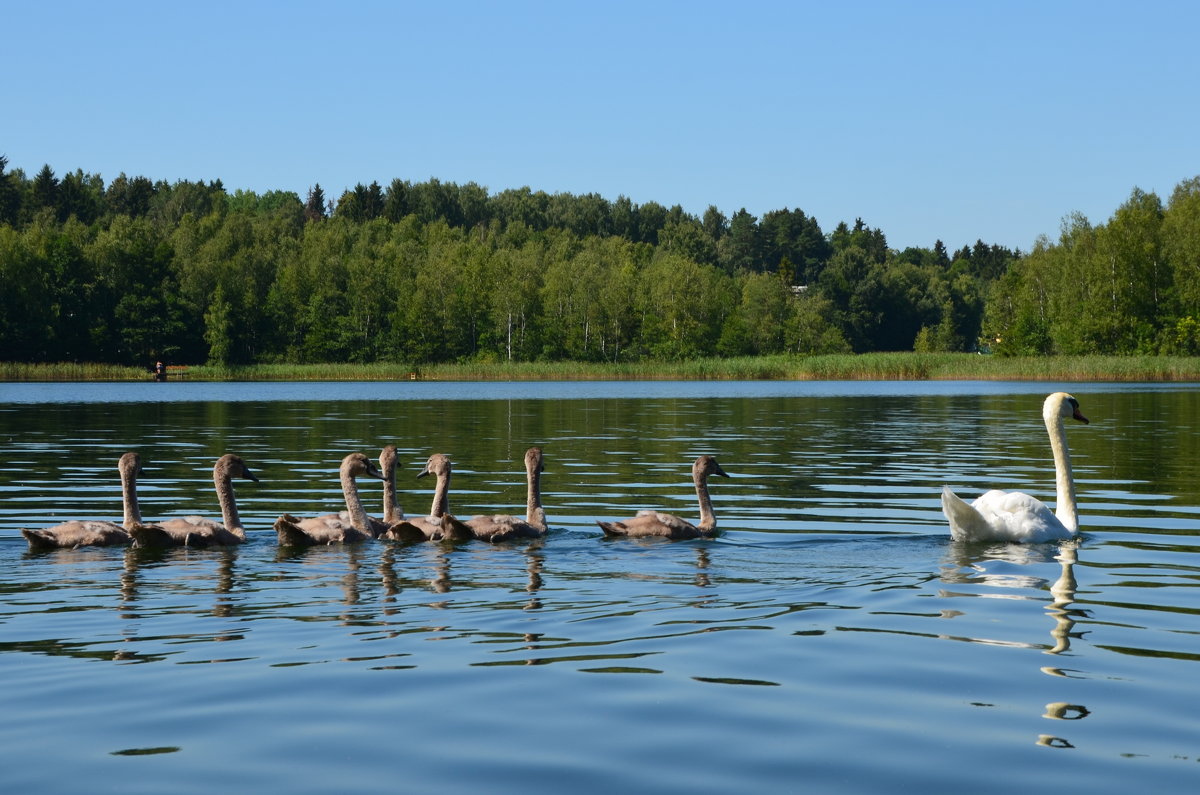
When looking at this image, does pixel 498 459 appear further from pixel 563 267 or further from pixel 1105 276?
pixel 563 267

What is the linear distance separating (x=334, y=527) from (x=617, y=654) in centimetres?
628

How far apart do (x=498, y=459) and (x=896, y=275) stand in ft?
522

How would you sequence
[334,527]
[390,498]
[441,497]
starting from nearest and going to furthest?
[334,527]
[441,497]
[390,498]

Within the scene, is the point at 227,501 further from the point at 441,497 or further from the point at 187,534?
the point at 441,497

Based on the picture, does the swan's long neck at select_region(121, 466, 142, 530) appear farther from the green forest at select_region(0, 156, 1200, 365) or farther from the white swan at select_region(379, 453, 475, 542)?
the green forest at select_region(0, 156, 1200, 365)

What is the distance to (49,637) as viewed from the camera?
9969 mm

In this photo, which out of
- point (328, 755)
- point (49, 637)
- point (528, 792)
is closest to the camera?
point (528, 792)

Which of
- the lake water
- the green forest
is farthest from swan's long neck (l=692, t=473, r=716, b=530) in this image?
the green forest

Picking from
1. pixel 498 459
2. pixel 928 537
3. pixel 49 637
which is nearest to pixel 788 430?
pixel 498 459

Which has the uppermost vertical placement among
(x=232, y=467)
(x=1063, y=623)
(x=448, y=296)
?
(x=448, y=296)

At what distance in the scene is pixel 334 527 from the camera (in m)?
14.9

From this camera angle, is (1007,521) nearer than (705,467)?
Yes

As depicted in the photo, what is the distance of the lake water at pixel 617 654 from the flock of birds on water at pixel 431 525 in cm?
30

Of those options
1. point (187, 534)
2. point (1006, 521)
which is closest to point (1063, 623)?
point (1006, 521)
